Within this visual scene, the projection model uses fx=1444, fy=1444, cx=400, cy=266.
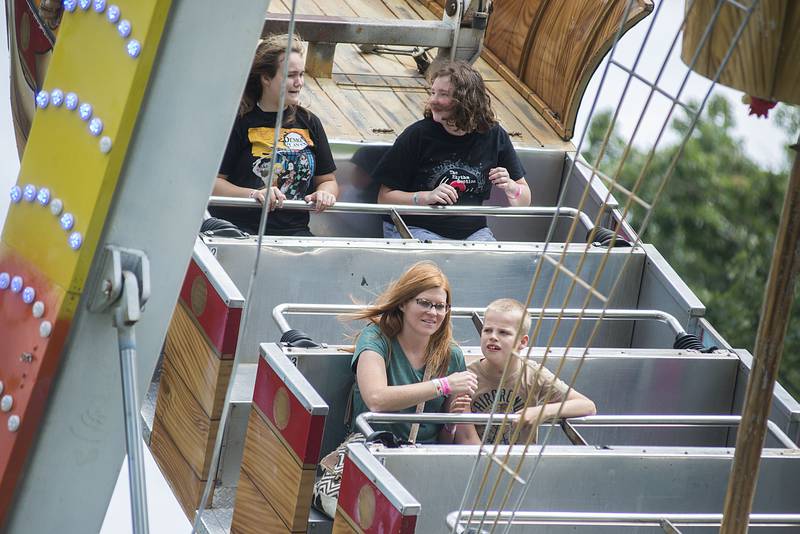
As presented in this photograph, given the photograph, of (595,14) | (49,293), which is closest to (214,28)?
(49,293)

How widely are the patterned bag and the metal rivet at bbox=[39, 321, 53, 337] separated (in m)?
1.37

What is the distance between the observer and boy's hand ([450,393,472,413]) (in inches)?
165

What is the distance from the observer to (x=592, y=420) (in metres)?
4.24

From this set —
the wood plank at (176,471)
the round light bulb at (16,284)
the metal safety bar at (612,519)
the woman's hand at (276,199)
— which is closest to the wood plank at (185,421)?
the wood plank at (176,471)

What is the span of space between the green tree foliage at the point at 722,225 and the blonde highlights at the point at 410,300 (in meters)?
11.6

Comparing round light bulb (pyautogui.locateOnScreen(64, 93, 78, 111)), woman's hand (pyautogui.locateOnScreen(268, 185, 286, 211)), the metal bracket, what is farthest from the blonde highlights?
round light bulb (pyautogui.locateOnScreen(64, 93, 78, 111))

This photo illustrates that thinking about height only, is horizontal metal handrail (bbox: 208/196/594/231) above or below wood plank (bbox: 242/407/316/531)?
above

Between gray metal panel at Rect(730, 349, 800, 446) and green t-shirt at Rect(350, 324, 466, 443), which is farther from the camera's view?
gray metal panel at Rect(730, 349, 800, 446)

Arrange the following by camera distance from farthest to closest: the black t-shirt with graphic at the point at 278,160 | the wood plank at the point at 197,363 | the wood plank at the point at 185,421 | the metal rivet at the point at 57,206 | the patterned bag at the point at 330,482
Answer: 1. the black t-shirt with graphic at the point at 278,160
2. the wood plank at the point at 185,421
3. the wood plank at the point at 197,363
4. the patterned bag at the point at 330,482
5. the metal rivet at the point at 57,206

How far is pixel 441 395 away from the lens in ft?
13.7

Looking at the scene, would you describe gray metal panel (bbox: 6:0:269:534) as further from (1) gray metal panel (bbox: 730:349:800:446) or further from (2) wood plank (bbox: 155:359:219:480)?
(1) gray metal panel (bbox: 730:349:800:446)

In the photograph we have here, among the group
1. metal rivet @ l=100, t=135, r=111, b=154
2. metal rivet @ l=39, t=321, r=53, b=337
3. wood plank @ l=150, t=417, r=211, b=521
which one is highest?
metal rivet @ l=100, t=135, r=111, b=154

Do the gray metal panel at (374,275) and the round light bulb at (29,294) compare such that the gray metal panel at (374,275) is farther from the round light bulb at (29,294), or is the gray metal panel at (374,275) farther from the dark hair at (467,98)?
the round light bulb at (29,294)

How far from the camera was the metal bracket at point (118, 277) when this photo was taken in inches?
110
